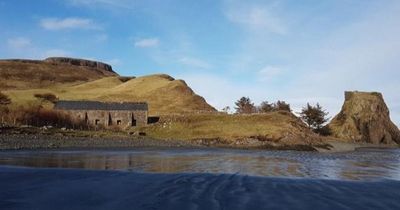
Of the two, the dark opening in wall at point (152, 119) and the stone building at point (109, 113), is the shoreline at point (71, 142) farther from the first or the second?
the stone building at point (109, 113)

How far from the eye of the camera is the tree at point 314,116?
337 ft

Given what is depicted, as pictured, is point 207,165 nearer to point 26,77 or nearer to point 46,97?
point 46,97

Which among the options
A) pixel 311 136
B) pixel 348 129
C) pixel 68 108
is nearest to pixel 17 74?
pixel 68 108

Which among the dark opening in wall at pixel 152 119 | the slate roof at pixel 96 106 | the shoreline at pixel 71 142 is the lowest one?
the shoreline at pixel 71 142

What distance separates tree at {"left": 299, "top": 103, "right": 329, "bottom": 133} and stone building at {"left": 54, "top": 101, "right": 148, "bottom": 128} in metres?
37.6

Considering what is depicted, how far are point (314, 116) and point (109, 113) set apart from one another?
149ft

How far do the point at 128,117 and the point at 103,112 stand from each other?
4.93 m

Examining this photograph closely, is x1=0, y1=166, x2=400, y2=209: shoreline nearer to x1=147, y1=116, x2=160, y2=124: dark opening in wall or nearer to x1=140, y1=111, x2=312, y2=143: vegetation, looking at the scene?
x1=140, y1=111, x2=312, y2=143: vegetation

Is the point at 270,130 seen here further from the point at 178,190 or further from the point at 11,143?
the point at 178,190

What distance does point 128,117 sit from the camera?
85438 millimetres

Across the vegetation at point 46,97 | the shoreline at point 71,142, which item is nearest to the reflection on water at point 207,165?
the shoreline at point 71,142

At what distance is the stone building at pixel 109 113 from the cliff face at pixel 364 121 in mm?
47173

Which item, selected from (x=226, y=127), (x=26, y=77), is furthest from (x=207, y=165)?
(x=26, y=77)

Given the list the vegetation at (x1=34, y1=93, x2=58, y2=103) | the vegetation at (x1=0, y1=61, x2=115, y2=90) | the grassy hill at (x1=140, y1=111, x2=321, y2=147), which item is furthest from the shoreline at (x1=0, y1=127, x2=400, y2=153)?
the vegetation at (x1=0, y1=61, x2=115, y2=90)
